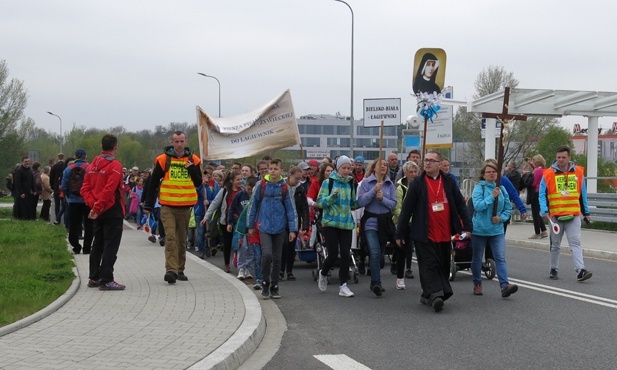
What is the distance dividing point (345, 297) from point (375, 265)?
1.87 feet

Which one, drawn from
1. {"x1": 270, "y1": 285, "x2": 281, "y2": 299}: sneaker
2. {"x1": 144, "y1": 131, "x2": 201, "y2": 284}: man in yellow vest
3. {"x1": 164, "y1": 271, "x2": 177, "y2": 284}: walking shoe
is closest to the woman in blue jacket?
{"x1": 270, "y1": 285, "x2": 281, "y2": 299}: sneaker

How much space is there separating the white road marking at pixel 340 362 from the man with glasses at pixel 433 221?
2.68 metres

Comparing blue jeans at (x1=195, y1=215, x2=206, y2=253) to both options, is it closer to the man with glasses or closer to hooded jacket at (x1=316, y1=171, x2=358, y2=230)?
hooded jacket at (x1=316, y1=171, x2=358, y2=230)

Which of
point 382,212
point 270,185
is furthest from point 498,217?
point 270,185

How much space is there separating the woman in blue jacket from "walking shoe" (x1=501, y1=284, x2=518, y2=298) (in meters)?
0.22

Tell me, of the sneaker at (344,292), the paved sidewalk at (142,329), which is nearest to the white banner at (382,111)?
the sneaker at (344,292)

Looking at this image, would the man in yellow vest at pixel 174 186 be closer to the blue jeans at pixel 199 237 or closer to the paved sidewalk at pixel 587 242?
the blue jeans at pixel 199 237

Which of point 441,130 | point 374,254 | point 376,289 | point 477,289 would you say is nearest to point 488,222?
point 477,289

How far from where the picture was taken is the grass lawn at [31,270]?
9084 mm

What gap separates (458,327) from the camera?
871cm

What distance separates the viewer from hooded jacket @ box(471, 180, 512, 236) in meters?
11.0

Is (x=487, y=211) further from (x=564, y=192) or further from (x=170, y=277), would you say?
(x=170, y=277)

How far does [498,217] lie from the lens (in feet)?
35.7

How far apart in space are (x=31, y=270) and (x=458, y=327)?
6.47 metres
